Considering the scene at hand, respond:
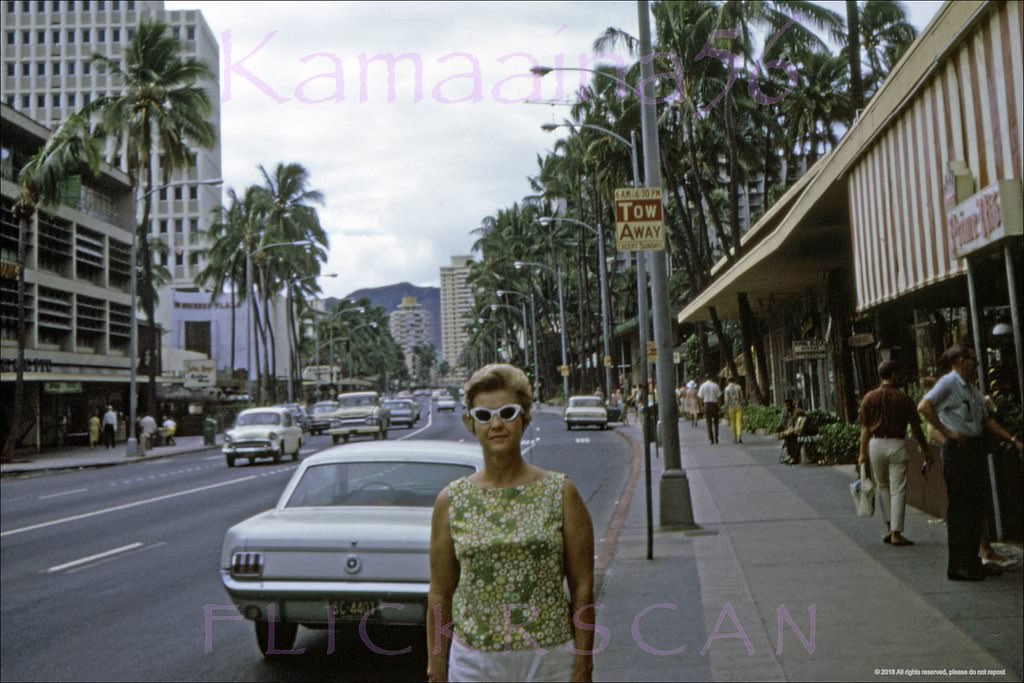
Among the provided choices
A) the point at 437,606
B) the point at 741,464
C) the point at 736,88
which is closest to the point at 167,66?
the point at 736,88

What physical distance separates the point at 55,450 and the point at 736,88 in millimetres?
34557

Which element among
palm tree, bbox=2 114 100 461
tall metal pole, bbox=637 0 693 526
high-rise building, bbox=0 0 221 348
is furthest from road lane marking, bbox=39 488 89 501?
high-rise building, bbox=0 0 221 348

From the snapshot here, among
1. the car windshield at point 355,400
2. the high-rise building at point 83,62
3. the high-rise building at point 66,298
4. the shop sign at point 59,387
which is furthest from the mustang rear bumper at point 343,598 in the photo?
the high-rise building at point 83,62

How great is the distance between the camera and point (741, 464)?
1886 cm

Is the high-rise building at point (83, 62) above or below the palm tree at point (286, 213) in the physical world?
above

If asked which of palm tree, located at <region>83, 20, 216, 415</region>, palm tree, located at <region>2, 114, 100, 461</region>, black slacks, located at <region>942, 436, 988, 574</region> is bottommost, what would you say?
black slacks, located at <region>942, 436, 988, 574</region>

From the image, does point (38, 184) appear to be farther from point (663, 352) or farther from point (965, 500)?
point (965, 500)

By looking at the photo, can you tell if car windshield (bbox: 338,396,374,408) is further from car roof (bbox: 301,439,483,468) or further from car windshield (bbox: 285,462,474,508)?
car roof (bbox: 301,439,483,468)

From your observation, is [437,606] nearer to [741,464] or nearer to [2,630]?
[2,630]

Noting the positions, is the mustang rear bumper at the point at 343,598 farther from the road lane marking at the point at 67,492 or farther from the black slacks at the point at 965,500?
the road lane marking at the point at 67,492

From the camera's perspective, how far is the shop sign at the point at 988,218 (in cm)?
686

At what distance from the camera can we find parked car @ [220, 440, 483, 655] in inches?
138

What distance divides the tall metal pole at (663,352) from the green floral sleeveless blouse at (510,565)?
951 cm

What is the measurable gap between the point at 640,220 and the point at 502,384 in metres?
3.88
